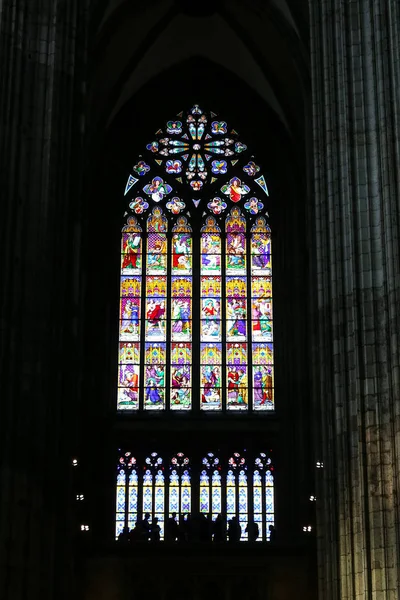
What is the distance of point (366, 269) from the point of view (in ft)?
61.5

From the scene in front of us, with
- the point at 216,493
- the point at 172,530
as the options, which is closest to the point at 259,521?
the point at 216,493

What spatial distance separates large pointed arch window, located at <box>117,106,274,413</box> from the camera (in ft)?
89.8

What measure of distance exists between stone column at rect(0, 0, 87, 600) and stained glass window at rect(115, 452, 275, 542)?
19.0 ft

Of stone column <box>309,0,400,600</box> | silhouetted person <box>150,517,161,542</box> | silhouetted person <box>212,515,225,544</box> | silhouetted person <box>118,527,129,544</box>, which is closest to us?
stone column <box>309,0,400,600</box>

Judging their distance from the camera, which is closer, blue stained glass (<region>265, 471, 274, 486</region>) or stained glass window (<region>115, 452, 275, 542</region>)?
stained glass window (<region>115, 452, 275, 542</region>)

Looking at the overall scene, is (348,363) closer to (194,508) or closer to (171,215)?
(194,508)

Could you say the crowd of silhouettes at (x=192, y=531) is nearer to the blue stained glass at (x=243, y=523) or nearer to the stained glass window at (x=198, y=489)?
the blue stained glass at (x=243, y=523)

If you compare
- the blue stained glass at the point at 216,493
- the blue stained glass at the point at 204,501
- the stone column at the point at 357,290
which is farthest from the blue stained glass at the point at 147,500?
the stone column at the point at 357,290

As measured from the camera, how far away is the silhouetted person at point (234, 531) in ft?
81.1

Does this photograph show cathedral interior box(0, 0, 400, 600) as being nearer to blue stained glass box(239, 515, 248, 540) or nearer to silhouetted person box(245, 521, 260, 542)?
blue stained glass box(239, 515, 248, 540)

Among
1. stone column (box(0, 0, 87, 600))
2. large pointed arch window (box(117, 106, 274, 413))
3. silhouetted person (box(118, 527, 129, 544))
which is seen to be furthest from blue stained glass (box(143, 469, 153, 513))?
stone column (box(0, 0, 87, 600))

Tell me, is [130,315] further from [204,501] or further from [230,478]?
[204,501]

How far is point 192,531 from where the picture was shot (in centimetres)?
2470

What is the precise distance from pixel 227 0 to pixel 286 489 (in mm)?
10913
